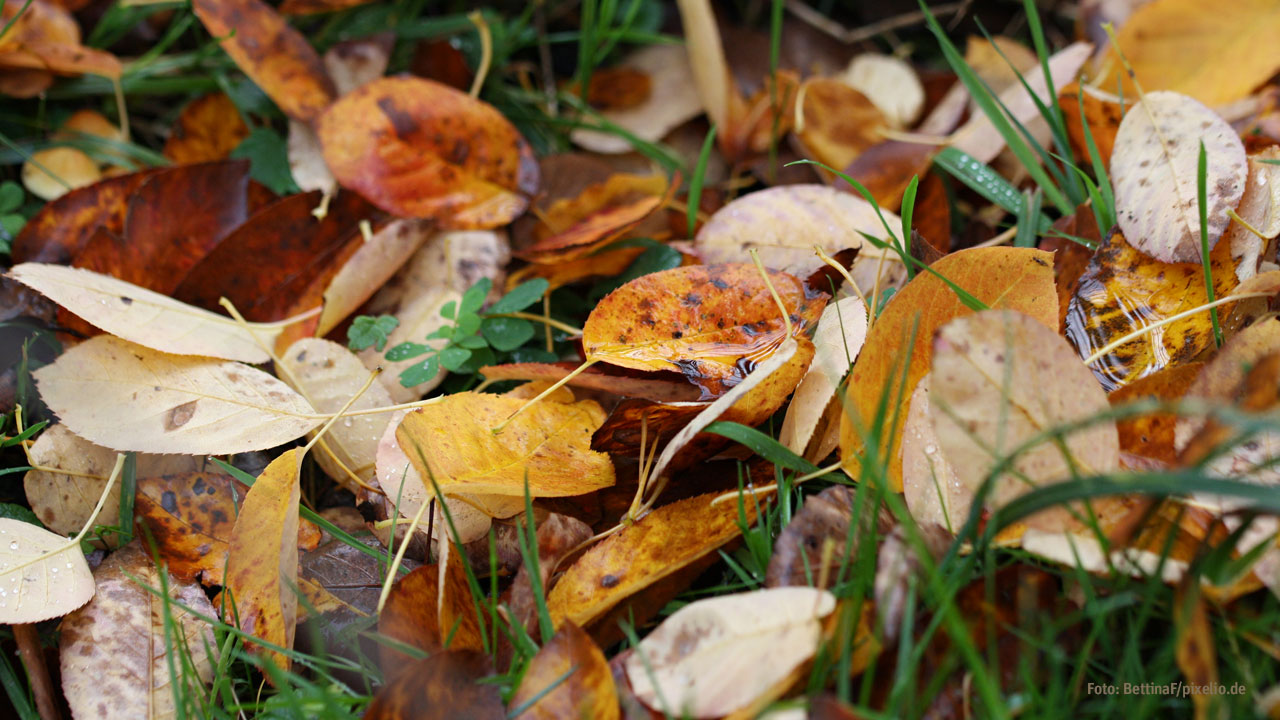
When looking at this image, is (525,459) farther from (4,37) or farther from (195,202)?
(4,37)

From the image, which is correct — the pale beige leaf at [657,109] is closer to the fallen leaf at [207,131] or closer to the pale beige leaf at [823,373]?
the fallen leaf at [207,131]

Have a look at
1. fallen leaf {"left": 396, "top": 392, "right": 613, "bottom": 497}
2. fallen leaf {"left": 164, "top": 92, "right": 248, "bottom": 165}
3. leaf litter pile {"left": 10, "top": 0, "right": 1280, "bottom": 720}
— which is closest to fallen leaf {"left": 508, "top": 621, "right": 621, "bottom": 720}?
leaf litter pile {"left": 10, "top": 0, "right": 1280, "bottom": 720}

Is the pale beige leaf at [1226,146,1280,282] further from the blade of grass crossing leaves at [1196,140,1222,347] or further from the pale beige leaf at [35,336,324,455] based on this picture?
the pale beige leaf at [35,336,324,455]

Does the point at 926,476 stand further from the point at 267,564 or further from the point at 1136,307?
the point at 267,564

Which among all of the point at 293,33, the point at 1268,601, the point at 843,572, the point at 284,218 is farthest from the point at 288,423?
the point at 1268,601

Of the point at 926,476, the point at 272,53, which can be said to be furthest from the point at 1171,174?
the point at 272,53
